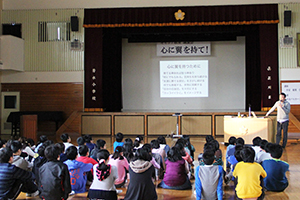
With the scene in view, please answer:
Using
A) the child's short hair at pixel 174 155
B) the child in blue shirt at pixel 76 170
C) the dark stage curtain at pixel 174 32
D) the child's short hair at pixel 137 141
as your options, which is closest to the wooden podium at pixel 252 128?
the child's short hair at pixel 137 141

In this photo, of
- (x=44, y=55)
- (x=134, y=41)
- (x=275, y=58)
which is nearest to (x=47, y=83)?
(x=44, y=55)

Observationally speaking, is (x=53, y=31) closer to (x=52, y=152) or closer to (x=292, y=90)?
(x=292, y=90)

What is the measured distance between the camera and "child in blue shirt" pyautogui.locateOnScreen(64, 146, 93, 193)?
3.77m

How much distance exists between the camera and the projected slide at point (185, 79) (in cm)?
1256

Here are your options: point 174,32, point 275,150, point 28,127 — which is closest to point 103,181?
point 275,150

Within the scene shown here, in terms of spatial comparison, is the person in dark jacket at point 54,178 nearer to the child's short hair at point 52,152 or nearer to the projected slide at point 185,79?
the child's short hair at point 52,152

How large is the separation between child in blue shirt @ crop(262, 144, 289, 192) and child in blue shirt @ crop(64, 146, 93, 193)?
2257 mm

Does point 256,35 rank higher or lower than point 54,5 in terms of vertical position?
lower

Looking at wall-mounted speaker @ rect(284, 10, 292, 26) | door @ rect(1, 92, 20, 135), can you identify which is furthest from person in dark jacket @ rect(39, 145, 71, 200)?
wall-mounted speaker @ rect(284, 10, 292, 26)

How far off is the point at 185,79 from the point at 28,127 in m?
6.45

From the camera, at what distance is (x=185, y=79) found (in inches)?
494

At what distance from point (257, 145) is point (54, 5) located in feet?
29.7

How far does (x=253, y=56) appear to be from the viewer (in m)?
11.5

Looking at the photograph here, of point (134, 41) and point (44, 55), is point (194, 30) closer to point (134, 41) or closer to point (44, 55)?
point (134, 41)
